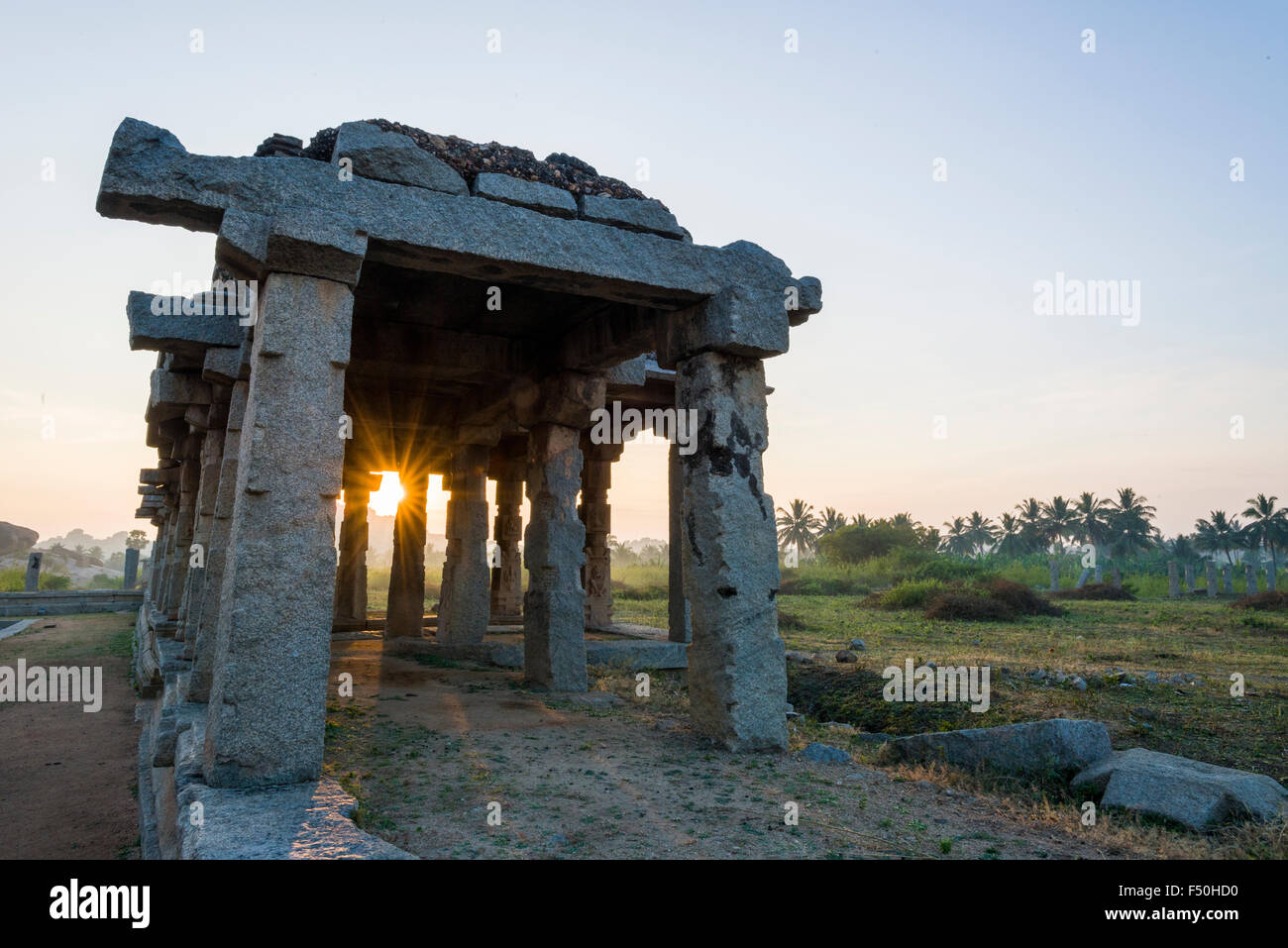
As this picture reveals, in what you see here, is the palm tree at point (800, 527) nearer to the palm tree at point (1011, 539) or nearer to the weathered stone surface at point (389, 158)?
the palm tree at point (1011, 539)

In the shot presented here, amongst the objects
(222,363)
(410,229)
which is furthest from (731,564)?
(222,363)

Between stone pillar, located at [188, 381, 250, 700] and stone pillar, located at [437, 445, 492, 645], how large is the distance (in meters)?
4.65

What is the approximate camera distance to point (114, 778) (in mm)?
7191

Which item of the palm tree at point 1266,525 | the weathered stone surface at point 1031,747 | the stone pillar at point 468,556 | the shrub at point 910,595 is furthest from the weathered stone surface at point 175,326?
the palm tree at point 1266,525

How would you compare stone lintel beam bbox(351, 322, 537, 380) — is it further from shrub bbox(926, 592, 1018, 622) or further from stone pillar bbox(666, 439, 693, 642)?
shrub bbox(926, 592, 1018, 622)

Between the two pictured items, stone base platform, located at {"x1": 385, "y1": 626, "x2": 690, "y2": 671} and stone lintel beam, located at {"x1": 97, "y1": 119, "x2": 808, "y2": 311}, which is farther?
stone base platform, located at {"x1": 385, "y1": 626, "x2": 690, "y2": 671}

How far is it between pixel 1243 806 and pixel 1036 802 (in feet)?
3.56

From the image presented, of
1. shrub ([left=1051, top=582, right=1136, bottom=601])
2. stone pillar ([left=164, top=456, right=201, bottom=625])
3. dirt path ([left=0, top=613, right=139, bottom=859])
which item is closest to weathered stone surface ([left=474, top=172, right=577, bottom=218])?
dirt path ([left=0, top=613, right=139, bottom=859])

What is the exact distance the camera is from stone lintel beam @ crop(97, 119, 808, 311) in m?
4.63

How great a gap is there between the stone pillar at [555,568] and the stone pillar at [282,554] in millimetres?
4118

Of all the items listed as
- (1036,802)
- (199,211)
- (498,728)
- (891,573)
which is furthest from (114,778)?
(891,573)

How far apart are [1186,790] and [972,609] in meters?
18.0

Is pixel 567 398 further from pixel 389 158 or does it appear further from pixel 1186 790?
pixel 1186 790

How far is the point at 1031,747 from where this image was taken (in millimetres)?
5773
